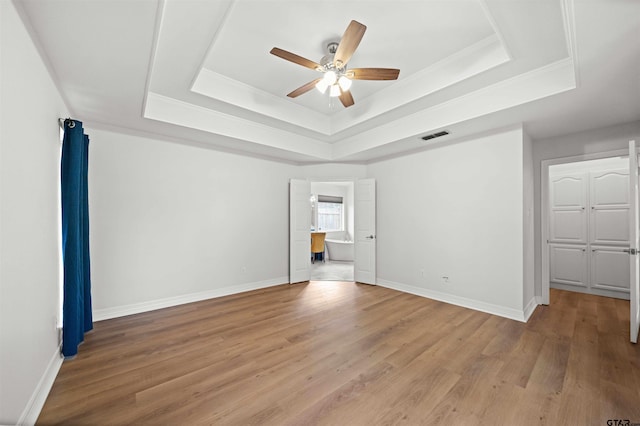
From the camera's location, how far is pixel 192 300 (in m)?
4.32

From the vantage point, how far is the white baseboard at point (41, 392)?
1.68 meters

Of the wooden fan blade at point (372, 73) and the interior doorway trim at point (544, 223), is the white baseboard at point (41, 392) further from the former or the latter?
the interior doorway trim at point (544, 223)

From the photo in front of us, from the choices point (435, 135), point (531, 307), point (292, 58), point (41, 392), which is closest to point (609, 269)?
point (531, 307)

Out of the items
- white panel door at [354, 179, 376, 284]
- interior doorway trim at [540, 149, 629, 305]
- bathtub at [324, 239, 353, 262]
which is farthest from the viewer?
bathtub at [324, 239, 353, 262]

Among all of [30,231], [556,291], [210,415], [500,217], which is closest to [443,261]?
[500,217]

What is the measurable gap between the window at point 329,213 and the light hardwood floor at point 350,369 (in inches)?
228

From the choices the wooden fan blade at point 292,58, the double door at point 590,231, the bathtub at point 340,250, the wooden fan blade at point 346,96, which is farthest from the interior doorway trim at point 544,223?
the bathtub at point 340,250

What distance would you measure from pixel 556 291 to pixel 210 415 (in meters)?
6.06

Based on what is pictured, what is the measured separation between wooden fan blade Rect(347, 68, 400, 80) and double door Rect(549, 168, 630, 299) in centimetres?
473

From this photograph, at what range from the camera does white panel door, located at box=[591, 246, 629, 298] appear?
447 cm

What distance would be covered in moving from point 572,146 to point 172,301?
6.53 m

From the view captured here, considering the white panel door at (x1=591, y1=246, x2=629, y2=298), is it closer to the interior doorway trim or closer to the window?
the interior doorway trim

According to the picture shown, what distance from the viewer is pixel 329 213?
9.79 meters

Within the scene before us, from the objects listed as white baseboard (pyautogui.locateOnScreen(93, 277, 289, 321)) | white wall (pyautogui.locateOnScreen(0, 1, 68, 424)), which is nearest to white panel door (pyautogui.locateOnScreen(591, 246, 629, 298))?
white baseboard (pyautogui.locateOnScreen(93, 277, 289, 321))
